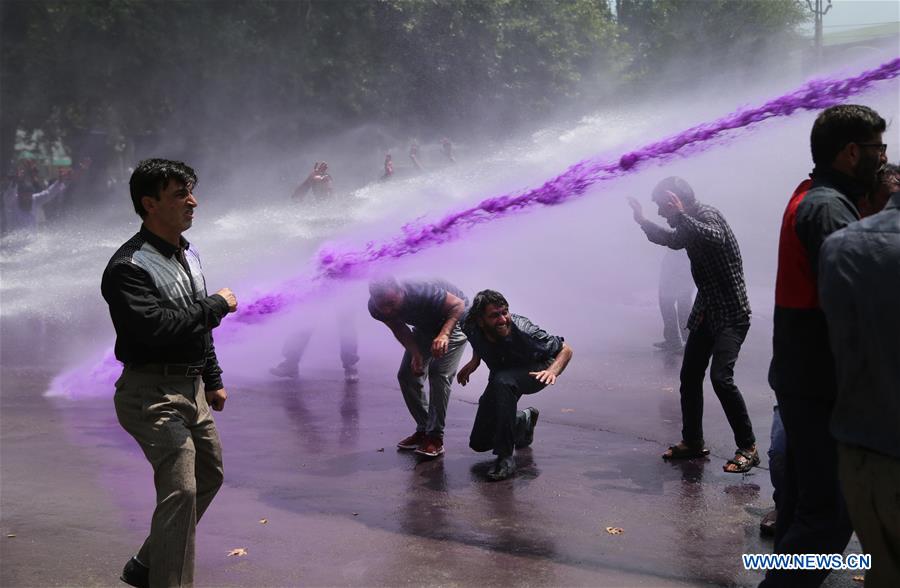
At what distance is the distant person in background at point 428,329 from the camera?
7.08m

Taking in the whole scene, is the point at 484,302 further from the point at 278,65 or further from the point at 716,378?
the point at 278,65

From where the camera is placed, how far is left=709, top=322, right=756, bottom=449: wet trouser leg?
629 centimetres

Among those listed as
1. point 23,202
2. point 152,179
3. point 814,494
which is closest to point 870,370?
point 814,494

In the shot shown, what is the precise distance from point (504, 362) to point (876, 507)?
3.86 metres

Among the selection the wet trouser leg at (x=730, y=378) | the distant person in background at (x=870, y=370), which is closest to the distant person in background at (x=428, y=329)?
the wet trouser leg at (x=730, y=378)

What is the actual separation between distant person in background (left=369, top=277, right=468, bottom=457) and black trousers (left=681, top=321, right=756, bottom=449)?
61.0 inches

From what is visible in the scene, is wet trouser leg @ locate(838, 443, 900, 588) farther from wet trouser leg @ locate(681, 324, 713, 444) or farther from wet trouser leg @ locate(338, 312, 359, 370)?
wet trouser leg @ locate(338, 312, 359, 370)

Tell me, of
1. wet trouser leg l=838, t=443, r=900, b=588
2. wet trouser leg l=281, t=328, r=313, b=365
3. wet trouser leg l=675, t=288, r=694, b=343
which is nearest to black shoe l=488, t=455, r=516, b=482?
wet trouser leg l=838, t=443, r=900, b=588

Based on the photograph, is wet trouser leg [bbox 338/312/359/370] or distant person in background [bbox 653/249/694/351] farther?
distant person in background [bbox 653/249/694/351]

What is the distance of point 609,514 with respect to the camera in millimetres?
5652

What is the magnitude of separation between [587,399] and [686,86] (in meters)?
26.2

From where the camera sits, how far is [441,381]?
7164mm

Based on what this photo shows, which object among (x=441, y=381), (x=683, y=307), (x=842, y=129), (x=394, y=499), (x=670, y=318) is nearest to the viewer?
(x=842, y=129)

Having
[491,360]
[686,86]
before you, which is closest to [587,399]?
[491,360]
